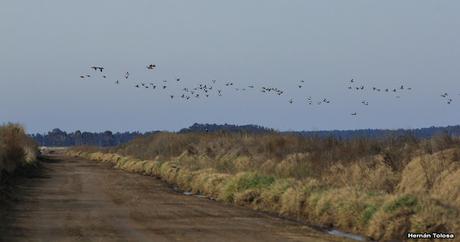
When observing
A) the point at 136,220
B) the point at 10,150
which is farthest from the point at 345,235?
the point at 10,150

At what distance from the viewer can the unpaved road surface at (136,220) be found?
16.7 meters

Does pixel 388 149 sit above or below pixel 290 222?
above

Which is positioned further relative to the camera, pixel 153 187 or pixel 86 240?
pixel 153 187

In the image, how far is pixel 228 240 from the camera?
15.9m

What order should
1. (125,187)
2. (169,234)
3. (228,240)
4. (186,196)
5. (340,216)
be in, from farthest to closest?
(125,187) → (186,196) → (340,216) → (169,234) → (228,240)

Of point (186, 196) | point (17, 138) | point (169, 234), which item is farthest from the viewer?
point (17, 138)

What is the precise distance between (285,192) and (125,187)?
14.9 m

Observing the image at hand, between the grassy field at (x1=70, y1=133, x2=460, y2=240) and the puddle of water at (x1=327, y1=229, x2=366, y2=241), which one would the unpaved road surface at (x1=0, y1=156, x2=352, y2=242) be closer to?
the puddle of water at (x1=327, y1=229, x2=366, y2=241)

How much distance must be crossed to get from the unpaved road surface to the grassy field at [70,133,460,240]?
3.92ft

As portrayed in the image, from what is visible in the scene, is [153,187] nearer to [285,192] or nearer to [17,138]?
[285,192]

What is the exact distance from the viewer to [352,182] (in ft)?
78.3

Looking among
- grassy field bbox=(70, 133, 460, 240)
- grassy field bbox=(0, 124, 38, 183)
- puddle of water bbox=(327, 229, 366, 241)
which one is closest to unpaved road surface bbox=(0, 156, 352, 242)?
puddle of water bbox=(327, 229, 366, 241)

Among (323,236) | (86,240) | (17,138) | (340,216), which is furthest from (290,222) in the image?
(17,138)

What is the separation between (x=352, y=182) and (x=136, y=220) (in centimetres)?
765
